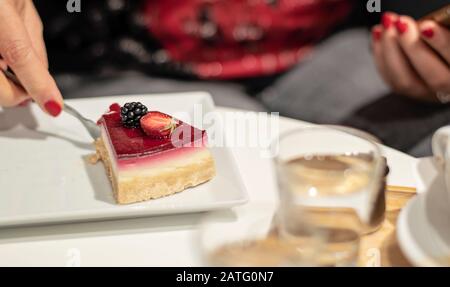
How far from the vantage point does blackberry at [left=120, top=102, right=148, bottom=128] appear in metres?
1.08

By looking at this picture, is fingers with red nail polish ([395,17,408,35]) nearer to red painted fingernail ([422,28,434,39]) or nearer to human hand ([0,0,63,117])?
red painted fingernail ([422,28,434,39])

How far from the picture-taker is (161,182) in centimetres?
103

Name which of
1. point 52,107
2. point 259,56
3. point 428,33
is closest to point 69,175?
point 52,107

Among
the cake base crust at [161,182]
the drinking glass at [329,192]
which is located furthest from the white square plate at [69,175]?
the drinking glass at [329,192]

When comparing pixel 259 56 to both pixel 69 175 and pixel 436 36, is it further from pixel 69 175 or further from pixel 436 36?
pixel 69 175

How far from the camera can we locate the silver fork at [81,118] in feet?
3.90

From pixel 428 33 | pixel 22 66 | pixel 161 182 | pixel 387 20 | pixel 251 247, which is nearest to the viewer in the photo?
pixel 251 247

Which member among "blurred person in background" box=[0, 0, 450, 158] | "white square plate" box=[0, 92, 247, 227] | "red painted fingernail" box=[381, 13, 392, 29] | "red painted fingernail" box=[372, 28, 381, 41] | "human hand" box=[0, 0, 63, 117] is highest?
"human hand" box=[0, 0, 63, 117]

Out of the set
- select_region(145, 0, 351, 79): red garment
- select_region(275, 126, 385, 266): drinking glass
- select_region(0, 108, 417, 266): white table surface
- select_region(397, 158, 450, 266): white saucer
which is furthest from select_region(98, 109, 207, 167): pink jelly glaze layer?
select_region(145, 0, 351, 79): red garment

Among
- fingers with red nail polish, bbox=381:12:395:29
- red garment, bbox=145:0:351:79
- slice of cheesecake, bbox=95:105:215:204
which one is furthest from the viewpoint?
red garment, bbox=145:0:351:79

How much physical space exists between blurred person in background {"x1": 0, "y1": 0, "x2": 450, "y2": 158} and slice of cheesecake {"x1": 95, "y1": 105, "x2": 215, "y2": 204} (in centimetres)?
61

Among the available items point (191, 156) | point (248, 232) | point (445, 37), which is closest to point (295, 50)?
point (445, 37)

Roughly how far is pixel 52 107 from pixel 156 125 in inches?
9.1

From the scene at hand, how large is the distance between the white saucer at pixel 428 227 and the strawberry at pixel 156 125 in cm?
41
